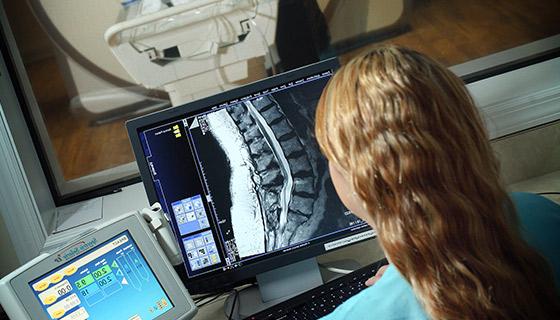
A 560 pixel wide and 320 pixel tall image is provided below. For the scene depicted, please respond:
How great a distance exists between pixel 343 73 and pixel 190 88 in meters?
1.17

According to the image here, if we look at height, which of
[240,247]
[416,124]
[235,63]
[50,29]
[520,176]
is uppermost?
[50,29]

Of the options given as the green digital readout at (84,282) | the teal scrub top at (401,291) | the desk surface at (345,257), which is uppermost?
the green digital readout at (84,282)

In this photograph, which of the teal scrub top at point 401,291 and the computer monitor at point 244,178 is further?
the computer monitor at point 244,178

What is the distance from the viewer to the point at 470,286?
0.94m

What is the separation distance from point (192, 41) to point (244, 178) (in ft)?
2.16

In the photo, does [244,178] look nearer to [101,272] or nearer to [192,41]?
[101,272]

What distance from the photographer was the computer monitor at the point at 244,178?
146 centimetres

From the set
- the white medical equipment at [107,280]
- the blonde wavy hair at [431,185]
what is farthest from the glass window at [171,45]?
the blonde wavy hair at [431,185]

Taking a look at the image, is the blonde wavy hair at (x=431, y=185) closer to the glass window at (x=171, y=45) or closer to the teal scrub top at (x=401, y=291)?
the teal scrub top at (x=401, y=291)

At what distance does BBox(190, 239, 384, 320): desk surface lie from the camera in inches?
62.5

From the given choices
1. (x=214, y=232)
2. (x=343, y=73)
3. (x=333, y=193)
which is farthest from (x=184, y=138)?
(x=343, y=73)

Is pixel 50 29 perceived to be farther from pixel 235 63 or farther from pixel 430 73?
pixel 430 73

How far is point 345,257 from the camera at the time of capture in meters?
1.68

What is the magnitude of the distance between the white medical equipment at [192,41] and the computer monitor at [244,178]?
52 centimetres
